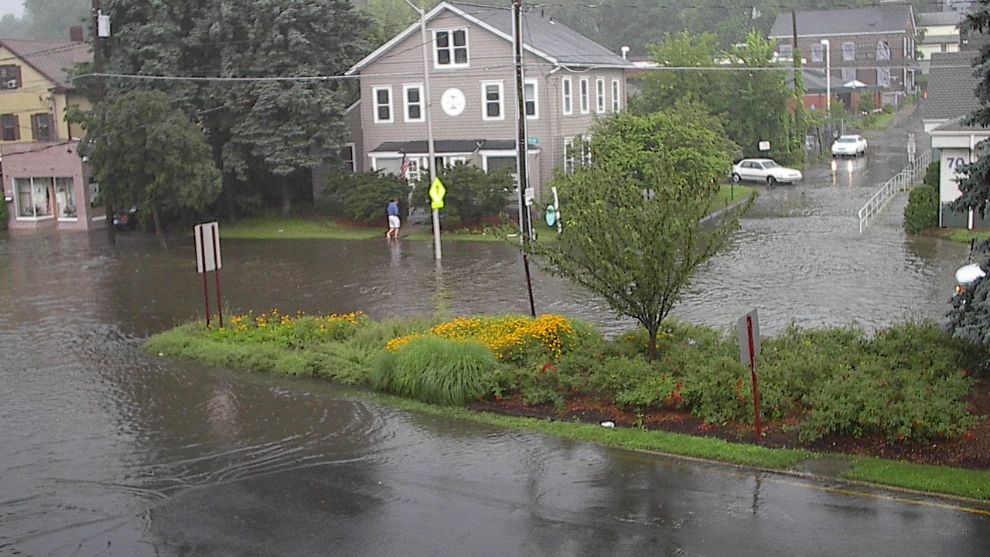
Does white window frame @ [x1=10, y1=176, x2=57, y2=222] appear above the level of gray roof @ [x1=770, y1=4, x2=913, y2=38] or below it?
below

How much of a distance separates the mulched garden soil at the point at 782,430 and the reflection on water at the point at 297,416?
1.10m

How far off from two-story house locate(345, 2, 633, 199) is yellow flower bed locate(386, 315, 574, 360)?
23.0m

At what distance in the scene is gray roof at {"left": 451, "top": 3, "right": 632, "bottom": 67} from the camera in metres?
43.8

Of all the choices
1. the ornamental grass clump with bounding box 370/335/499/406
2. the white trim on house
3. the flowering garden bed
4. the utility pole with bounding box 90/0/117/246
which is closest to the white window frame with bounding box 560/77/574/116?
the white trim on house

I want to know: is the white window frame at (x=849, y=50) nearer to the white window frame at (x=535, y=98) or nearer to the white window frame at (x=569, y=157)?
the white window frame at (x=569, y=157)

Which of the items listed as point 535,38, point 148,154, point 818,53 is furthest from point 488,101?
point 818,53

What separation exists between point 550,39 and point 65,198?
856 inches

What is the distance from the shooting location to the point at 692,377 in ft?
49.5

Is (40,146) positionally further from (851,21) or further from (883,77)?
(883,77)

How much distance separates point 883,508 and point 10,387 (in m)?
14.2

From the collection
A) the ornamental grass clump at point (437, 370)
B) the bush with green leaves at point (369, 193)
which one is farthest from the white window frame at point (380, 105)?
the ornamental grass clump at point (437, 370)

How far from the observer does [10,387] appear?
61.7ft

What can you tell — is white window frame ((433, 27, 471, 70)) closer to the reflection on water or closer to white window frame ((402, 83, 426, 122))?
white window frame ((402, 83, 426, 122))

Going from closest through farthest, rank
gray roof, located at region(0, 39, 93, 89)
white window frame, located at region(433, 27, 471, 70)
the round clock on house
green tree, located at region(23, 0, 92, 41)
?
white window frame, located at region(433, 27, 471, 70) → the round clock on house → gray roof, located at region(0, 39, 93, 89) → green tree, located at region(23, 0, 92, 41)
